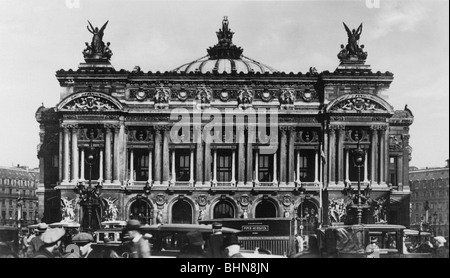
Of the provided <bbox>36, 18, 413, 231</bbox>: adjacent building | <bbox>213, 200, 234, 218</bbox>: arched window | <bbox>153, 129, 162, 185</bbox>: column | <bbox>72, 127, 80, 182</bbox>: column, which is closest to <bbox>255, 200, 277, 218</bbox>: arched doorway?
<bbox>36, 18, 413, 231</bbox>: adjacent building

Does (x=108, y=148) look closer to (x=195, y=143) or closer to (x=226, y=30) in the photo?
(x=195, y=143)

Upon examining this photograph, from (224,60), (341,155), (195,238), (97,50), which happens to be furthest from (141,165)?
(195,238)

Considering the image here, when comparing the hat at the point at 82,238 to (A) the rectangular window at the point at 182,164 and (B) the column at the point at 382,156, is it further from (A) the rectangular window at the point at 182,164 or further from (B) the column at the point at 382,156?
(B) the column at the point at 382,156

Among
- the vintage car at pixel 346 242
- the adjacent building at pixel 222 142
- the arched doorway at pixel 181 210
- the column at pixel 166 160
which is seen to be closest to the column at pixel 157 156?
the adjacent building at pixel 222 142

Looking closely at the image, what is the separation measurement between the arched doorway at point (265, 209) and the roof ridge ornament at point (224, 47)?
54.1 feet

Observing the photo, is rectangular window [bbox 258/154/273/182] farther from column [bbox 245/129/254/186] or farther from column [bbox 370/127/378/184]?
column [bbox 370/127/378/184]

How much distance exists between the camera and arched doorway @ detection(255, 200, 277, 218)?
60219 mm

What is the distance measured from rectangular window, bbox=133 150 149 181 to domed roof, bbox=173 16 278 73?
1089cm

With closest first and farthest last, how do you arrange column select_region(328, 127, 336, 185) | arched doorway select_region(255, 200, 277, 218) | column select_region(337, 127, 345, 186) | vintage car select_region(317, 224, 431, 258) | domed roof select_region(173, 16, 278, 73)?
vintage car select_region(317, 224, 431, 258) < column select_region(337, 127, 345, 186) < column select_region(328, 127, 336, 185) < arched doorway select_region(255, 200, 277, 218) < domed roof select_region(173, 16, 278, 73)

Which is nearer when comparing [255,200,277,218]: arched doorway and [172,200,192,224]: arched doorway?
[255,200,277,218]: arched doorway

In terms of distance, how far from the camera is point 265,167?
61500 millimetres

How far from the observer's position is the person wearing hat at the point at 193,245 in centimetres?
3319
